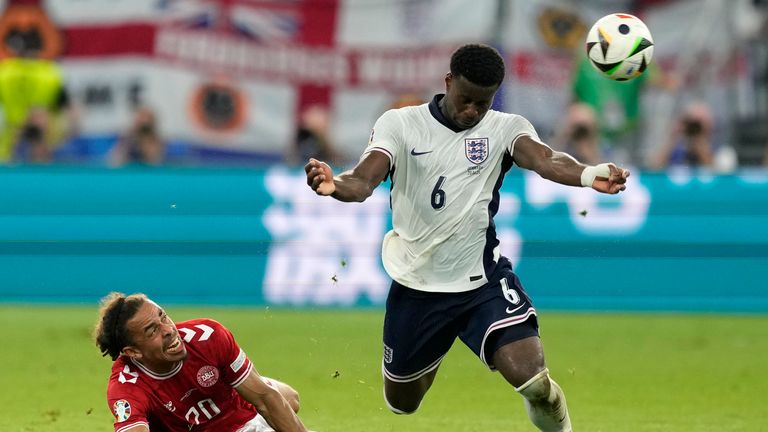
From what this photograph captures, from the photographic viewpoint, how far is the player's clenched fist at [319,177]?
7.56m

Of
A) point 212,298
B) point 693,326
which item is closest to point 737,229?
point 693,326

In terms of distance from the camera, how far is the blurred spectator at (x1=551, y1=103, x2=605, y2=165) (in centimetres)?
1634

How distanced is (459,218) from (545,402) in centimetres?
117

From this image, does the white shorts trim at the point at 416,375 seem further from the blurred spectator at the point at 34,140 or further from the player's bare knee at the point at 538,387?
the blurred spectator at the point at 34,140

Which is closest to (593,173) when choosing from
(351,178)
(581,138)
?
(351,178)

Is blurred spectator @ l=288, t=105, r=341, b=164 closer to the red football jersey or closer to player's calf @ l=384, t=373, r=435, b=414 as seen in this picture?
player's calf @ l=384, t=373, r=435, b=414

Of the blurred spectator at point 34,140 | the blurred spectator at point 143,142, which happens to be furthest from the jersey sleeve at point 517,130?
the blurred spectator at point 34,140

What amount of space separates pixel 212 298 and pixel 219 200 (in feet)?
3.81

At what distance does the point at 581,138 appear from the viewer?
1636 centimetres

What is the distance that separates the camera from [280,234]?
15703 mm

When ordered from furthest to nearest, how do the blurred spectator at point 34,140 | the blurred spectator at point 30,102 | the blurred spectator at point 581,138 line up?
the blurred spectator at point 30,102 < the blurred spectator at point 34,140 < the blurred spectator at point 581,138

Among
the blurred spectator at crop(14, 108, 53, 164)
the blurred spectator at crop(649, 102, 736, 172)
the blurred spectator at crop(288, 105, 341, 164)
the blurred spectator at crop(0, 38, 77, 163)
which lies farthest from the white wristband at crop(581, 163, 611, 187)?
the blurred spectator at crop(0, 38, 77, 163)

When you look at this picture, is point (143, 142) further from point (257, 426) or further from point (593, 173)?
point (593, 173)

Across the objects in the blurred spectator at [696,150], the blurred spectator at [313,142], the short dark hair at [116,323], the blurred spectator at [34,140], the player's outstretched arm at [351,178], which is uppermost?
the player's outstretched arm at [351,178]
